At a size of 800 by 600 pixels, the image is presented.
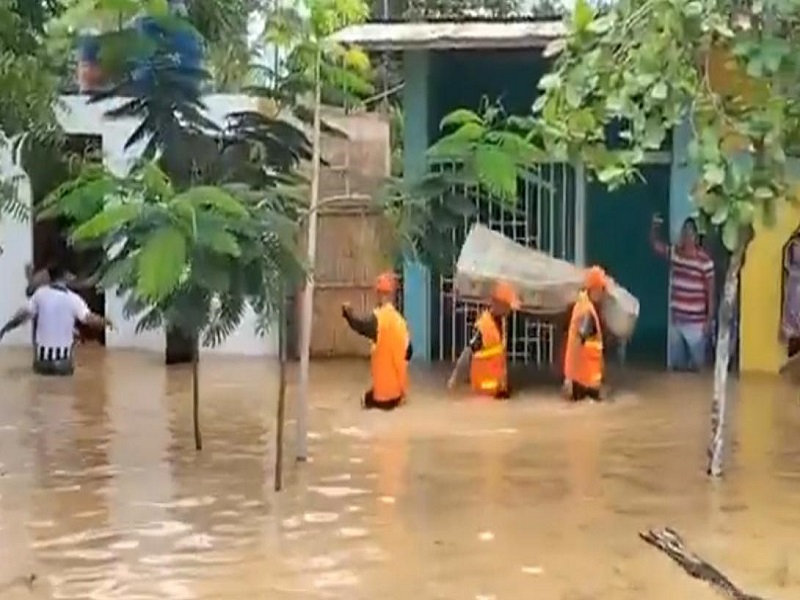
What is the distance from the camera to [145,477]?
1084 centimetres

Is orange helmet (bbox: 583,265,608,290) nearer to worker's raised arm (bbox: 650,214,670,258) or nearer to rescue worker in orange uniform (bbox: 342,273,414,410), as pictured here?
rescue worker in orange uniform (bbox: 342,273,414,410)

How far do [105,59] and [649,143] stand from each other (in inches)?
138

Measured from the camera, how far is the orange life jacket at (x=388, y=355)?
44.4 feet

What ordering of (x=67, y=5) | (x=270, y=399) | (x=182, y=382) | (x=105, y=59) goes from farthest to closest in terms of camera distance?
(x=182, y=382) < (x=270, y=399) < (x=105, y=59) < (x=67, y=5)

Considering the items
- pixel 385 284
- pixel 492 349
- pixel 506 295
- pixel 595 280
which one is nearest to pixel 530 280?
pixel 506 295

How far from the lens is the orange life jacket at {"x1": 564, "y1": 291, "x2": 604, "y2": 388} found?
14.1 m

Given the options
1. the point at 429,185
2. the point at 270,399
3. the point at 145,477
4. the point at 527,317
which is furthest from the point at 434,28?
the point at 145,477

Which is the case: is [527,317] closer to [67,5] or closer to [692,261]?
[692,261]

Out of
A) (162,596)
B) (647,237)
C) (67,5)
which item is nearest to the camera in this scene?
(162,596)

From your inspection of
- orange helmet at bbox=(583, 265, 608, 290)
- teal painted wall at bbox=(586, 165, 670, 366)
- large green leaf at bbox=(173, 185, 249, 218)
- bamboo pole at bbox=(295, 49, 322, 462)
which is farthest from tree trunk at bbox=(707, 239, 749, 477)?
teal painted wall at bbox=(586, 165, 670, 366)

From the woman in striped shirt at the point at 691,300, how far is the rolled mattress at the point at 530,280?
138 centimetres

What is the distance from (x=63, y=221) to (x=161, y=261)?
162 inches

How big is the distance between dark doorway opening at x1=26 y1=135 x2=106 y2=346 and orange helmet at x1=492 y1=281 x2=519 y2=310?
11.4 feet

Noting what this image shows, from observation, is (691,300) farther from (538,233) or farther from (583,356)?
(583,356)
